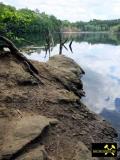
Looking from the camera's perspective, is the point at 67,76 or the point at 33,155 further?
the point at 67,76

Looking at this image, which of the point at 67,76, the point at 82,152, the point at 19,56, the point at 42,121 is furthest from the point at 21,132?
the point at 67,76

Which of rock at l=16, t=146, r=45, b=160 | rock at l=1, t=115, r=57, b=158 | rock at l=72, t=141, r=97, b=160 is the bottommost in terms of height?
rock at l=72, t=141, r=97, b=160

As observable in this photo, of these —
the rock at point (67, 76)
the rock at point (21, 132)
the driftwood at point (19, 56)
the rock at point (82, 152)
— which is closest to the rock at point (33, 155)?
the rock at point (21, 132)

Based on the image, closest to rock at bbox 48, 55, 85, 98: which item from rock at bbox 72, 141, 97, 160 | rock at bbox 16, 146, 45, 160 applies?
rock at bbox 72, 141, 97, 160

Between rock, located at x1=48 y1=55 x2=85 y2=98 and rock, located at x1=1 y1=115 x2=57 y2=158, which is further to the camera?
rock, located at x1=48 y1=55 x2=85 y2=98

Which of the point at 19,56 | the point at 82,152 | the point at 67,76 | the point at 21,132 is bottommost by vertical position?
the point at 82,152

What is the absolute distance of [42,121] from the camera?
11.2 metres

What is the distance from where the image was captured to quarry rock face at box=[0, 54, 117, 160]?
10000 millimetres

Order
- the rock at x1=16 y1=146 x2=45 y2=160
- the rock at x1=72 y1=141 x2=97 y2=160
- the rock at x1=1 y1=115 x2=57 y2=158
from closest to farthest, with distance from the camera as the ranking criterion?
the rock at x1=16 y1=146 x2=45 y2=160 < the rock at x1=1 y1=115 x2=57 y2=158 < the rock at x1=72 y1=141 x2=97 y2=160

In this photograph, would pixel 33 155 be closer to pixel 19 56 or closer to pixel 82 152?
pixel 82 152

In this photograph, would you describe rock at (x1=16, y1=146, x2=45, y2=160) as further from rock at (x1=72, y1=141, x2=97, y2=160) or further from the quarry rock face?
rock at (x1=72, y1=141, x2=97, y2=160)

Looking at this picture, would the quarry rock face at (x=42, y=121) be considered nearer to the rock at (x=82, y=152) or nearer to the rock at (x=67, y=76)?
the rock at (x=82, y=152)

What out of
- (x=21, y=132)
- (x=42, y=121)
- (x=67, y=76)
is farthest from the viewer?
(x=67, y=76)

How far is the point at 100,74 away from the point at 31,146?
2529 centimetres
